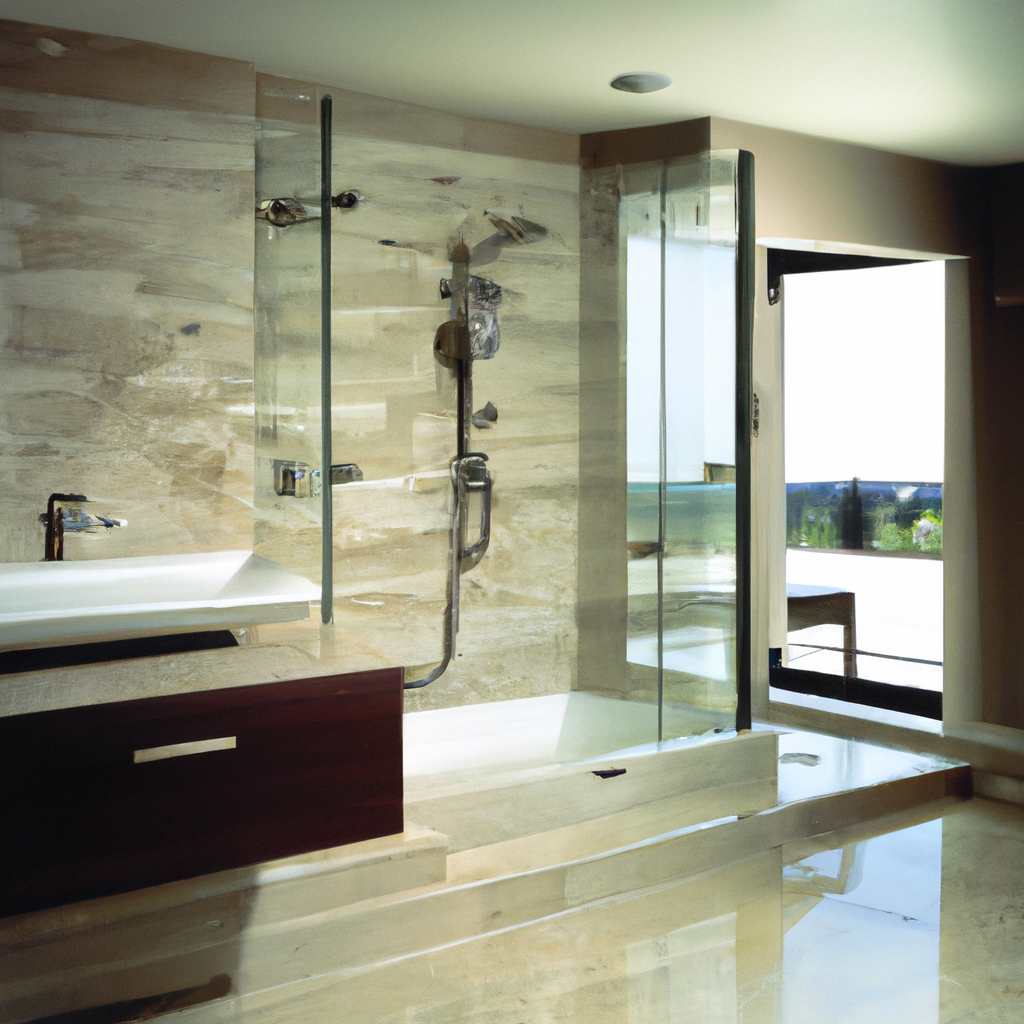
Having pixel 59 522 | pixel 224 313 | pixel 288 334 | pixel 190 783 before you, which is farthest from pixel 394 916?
pixel 224 313

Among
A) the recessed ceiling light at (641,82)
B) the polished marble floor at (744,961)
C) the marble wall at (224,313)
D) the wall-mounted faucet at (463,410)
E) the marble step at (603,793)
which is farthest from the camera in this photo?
the wall-mounted faucet at (463,410)

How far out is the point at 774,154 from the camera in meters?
2.98

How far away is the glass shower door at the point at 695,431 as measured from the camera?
8.64 ft

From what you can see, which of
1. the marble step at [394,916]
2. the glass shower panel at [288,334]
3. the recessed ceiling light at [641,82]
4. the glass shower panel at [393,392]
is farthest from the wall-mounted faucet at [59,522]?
the recessed ceiling light at [641,82]

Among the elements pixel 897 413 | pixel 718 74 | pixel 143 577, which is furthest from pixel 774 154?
pixel 143 577

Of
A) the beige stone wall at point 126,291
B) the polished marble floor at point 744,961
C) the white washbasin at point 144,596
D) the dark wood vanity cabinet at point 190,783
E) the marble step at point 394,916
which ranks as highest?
the beige stone wall at point 126,291

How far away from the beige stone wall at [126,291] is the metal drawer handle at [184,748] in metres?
1.04

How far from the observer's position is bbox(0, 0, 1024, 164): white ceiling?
80.0 inches

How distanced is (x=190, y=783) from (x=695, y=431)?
1732mm

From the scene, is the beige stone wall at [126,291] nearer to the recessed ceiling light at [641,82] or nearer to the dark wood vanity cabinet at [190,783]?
the recessed ceiling light at [641,82]

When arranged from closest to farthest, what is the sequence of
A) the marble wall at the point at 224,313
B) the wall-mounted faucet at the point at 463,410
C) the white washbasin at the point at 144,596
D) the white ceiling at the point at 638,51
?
the white washbasin at the point at 144,596 → the white ceiling at the point at 638,51 → the marble wall at the point at 224,313 → the wall-mounted faucet at the point at 463,410

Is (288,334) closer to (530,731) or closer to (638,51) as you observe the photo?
(638,51)

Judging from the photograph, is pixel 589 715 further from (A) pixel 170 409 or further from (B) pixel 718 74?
(B) pixel 718 74

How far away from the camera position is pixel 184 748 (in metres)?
1.33
